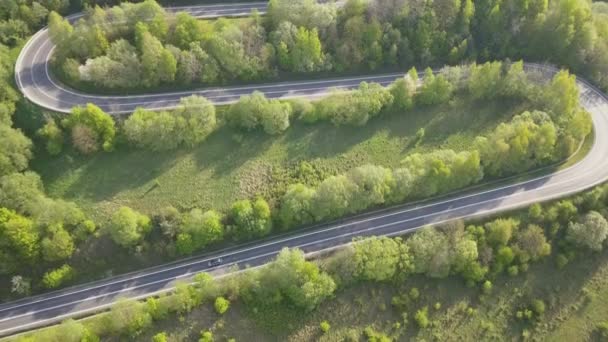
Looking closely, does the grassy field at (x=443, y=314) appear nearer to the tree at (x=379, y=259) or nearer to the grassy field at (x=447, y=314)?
the grassy field at (x=447, y=314)

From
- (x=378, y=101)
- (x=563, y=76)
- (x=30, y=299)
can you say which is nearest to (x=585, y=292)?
(x=563, y=76)

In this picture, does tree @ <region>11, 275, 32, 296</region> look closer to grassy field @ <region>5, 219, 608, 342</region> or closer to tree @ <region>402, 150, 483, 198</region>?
grassy field @ <region>5, 219, 608, 342</region>

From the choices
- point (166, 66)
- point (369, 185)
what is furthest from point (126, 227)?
point (369, 185)

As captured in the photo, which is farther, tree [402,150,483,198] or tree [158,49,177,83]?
tree [158,49,177,83]

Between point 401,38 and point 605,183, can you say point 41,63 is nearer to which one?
point 401,38

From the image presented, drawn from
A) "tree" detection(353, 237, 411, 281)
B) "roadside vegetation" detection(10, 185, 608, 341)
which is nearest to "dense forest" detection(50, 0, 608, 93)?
"roadside vegetation" detection(10, 185, 608, 341)

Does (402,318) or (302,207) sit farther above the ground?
(302,207)

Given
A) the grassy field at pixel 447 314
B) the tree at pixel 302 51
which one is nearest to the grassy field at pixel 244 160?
the tree at pixel 302 51
